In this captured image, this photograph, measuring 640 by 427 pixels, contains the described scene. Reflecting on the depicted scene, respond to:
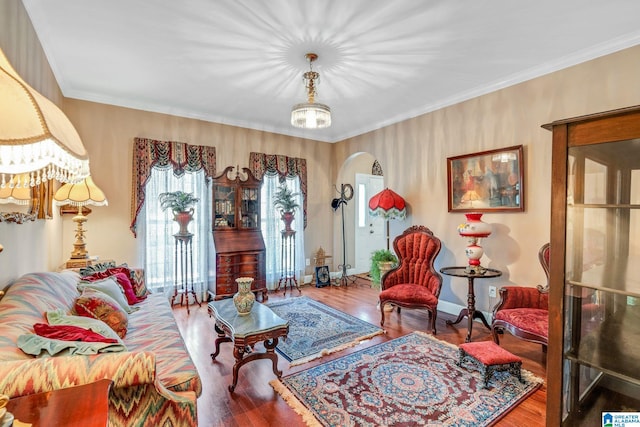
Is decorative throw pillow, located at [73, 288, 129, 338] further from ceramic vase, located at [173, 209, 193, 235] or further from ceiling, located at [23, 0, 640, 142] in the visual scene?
ceiling, located at [23, 0, 640, 142]

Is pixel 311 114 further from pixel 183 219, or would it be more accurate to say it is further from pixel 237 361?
pixel 183 219

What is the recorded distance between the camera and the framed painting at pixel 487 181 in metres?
3.37

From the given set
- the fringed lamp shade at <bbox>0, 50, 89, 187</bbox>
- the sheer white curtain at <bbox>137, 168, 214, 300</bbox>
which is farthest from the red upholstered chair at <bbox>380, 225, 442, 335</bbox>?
the fringed lamp shade at <bbox>0, 50, 89, 187</bbox>

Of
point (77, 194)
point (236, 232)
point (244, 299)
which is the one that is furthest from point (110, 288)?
point (236, 232)

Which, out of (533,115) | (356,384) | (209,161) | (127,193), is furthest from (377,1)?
(127,193)

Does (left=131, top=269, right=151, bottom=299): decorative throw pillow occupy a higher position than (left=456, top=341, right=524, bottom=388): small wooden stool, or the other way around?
(left=131, top=269, right=151, bottom=299): decorative throw pillow

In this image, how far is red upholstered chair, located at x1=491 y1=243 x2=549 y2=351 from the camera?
8.19ft

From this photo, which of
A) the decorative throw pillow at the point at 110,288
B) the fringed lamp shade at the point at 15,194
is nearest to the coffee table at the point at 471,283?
the decorative throw pillow at the point at 110,288

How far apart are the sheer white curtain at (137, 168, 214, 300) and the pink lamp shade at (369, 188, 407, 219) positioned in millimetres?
2559

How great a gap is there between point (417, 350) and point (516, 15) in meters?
2.95

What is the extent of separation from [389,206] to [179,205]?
9.71 feet

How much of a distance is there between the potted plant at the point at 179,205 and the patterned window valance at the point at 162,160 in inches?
11.7

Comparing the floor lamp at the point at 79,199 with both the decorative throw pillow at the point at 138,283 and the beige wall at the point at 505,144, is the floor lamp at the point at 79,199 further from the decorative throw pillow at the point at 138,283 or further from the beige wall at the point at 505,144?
A: the beige wall at the point at 505,144

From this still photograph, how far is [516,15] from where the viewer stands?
2305 millimetres
